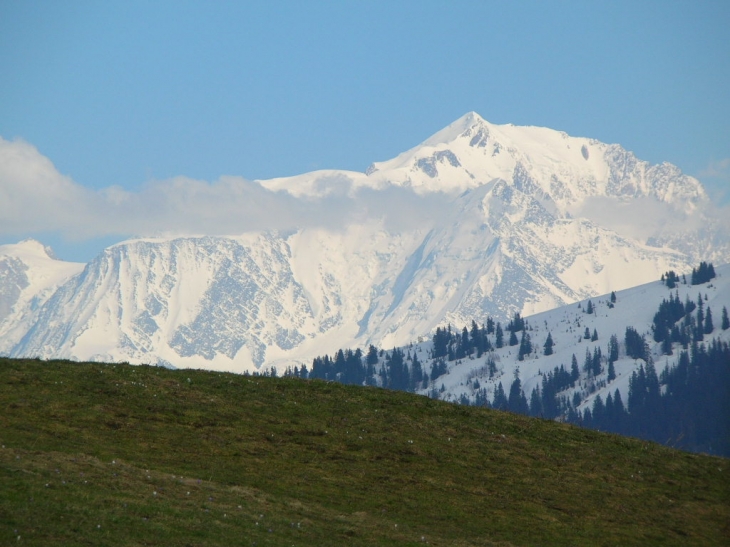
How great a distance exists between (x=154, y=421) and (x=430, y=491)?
39.4 feet

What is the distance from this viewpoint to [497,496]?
137 feet

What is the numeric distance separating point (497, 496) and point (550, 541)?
178 inches

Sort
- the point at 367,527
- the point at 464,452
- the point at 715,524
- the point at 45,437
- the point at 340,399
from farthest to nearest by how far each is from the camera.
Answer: the point at 340,399 < the point at 464,452 < the point at 715,524 < the point at 45,437 < the point at 367,527

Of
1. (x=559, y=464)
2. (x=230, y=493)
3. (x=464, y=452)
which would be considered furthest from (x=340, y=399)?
(x=230, y=493)

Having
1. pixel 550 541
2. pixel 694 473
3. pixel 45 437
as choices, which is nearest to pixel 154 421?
pixel 45 437

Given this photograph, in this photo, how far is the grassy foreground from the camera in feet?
109

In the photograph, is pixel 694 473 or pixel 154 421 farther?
pixel 694 473

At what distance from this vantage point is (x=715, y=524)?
4225cm

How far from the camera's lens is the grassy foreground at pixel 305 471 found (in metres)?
33.2

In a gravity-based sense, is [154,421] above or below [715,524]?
above

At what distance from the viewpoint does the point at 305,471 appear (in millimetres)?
41438

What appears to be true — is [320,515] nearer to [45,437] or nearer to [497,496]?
[497,496]

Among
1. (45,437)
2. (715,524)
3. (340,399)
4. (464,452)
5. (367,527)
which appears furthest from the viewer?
(340,399)

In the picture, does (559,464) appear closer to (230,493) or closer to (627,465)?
(627,465)
